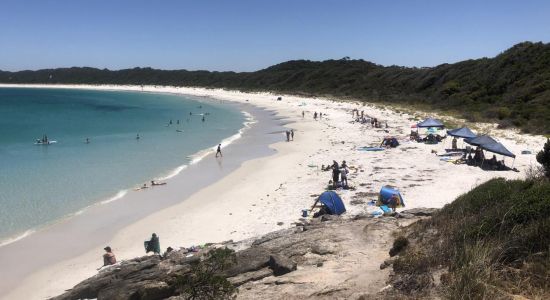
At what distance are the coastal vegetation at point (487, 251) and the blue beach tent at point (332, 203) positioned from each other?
5581 millimetres

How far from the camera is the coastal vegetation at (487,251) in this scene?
589cm

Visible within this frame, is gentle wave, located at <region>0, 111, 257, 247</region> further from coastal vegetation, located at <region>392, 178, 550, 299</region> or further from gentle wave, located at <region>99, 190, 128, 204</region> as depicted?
coastal vegetation, located at <region>392, 178, 550, 299</region>

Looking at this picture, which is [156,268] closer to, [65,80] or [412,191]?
[412,191]

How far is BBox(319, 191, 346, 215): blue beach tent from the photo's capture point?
14906 millimetres

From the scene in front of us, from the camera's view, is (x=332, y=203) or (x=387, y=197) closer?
(x=332, y=203)

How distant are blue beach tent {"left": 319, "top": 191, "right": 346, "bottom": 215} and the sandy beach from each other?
15.6 inches

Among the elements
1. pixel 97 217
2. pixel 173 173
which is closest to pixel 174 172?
pixel 173 173

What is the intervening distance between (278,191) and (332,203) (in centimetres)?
467

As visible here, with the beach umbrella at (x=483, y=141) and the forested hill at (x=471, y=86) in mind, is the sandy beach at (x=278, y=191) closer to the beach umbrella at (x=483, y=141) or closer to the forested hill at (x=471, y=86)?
the beach umbrella at (x=483, y=141)

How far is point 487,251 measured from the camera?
21.2ft

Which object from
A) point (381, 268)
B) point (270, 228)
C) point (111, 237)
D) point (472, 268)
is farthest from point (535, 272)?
point (111, 237)

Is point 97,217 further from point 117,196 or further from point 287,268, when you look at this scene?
point 287,268

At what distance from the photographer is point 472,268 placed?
19.5 feet

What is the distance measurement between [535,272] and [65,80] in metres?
220
